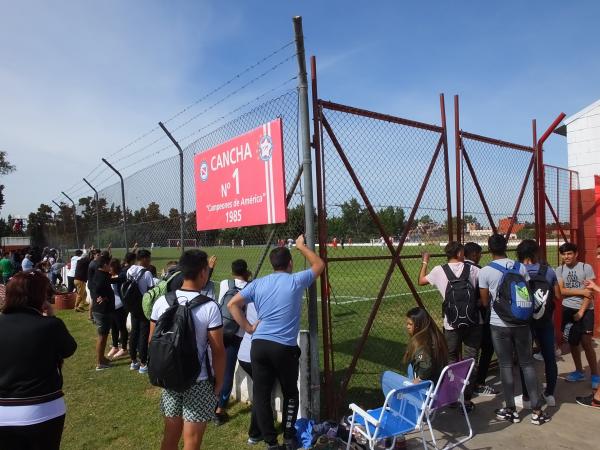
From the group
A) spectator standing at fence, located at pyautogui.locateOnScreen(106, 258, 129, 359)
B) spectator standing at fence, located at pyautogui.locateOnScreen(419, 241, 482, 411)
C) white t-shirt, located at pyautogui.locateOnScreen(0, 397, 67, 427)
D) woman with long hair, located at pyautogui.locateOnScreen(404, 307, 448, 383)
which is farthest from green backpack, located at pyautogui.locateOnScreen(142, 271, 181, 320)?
spectator standing at fence, located at pyautogui.locateOnScreen(419, 241, 482, 411)

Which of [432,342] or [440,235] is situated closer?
[432,342]

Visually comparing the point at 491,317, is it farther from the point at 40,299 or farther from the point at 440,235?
the point at 40,299

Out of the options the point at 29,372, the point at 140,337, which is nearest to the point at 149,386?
the point at 140,337

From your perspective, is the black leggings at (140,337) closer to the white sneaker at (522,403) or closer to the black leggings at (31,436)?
the black leggings at (31,436)

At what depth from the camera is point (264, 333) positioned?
3.49 m

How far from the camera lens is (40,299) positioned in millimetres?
2711

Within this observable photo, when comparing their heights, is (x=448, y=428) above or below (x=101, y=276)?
below

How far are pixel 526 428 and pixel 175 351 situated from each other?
3410 mm

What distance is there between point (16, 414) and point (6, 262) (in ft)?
52.0

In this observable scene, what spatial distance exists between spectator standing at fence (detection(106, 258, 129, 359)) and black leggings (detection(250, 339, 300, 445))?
4.13 meters

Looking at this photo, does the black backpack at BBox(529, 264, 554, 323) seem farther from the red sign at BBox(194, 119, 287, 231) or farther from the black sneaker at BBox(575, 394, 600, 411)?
the red sign at BBox(194, 119, 287, 231)

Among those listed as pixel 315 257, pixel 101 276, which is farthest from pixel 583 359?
pixel 101 276

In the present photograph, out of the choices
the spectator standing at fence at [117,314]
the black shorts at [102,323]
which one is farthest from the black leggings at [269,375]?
the spectator standing at fence at [117,314]

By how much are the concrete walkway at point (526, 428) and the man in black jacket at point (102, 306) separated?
15.7ft
